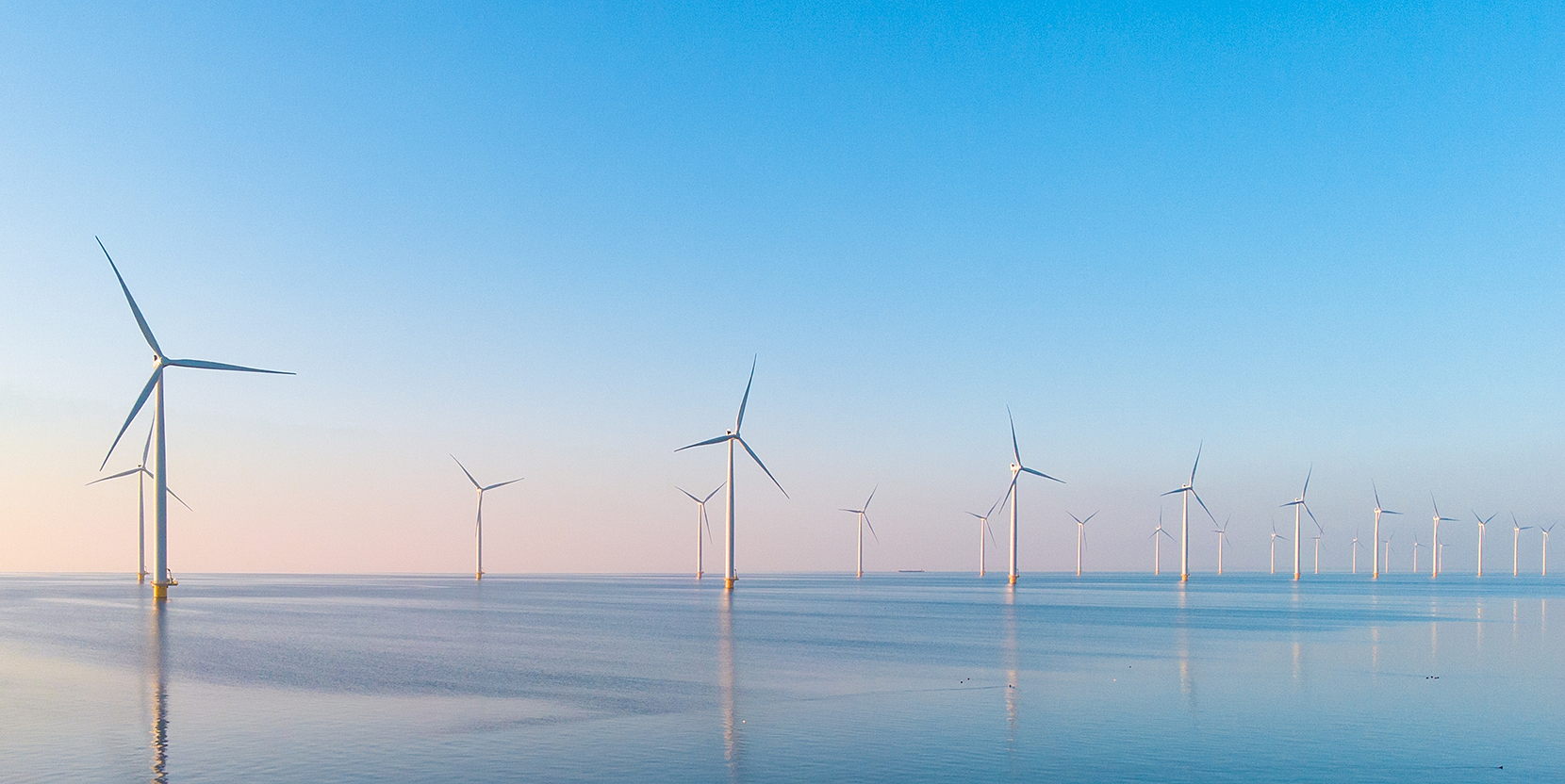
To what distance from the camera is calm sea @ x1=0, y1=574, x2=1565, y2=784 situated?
78.0 feet

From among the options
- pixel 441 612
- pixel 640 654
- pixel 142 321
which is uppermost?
→ pixel 142 321

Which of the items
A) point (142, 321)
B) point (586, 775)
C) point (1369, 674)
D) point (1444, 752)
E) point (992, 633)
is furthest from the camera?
point (142, 321)

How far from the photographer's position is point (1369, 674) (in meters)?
42.3

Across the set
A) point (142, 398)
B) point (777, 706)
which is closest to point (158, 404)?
point (142, 398)

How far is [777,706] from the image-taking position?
32375mm

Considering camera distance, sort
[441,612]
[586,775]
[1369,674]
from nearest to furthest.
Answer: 1. [586,775]
2. [1369,674]
3. [441,612]

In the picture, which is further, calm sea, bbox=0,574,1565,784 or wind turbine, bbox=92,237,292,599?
wind turbine, bbox=92,237,292,599

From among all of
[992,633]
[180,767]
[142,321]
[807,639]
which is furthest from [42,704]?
[142,321]

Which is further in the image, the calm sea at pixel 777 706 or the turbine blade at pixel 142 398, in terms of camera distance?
the turbine blade at pixel 142 398

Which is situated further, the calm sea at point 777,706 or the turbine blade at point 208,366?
the turbine blade at point 208,366

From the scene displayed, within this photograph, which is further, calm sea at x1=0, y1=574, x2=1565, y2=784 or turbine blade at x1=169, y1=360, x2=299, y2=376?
turbine blade at x1=169, y1=360, x2=299, y2=376

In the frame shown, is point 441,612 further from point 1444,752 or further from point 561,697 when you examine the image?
point 1444,752

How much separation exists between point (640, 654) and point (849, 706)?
64.5 ft

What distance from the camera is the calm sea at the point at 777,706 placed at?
23.8 meters
